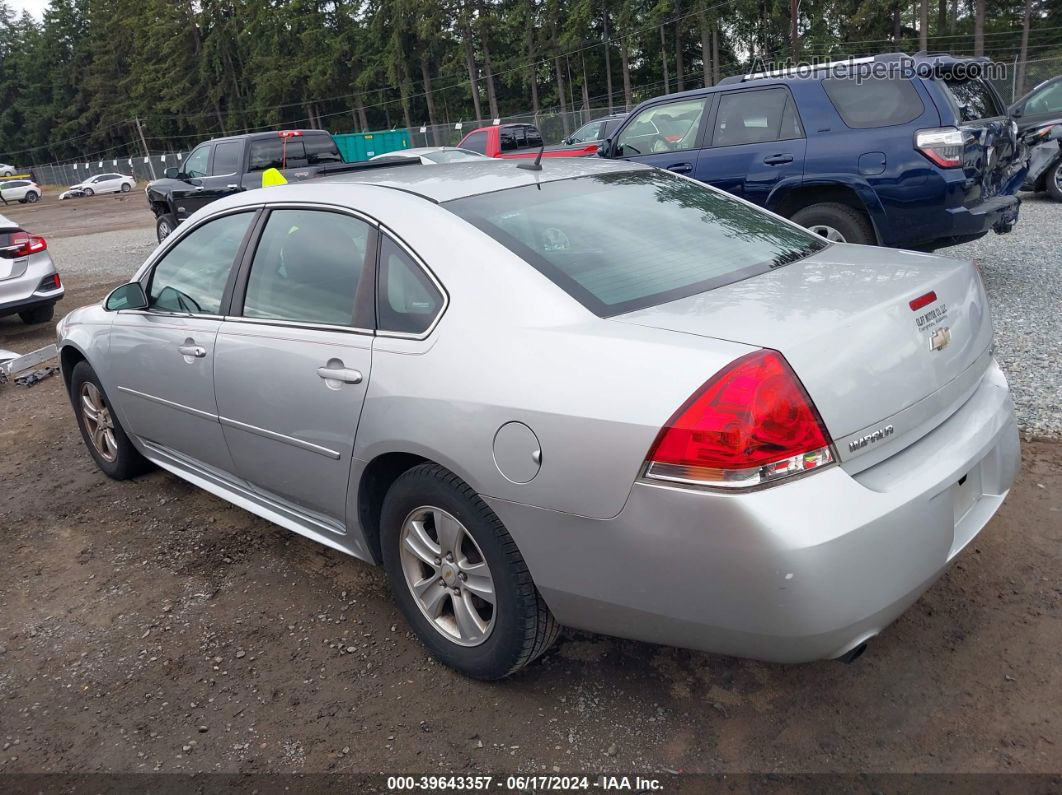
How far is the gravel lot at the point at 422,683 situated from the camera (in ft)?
7.60

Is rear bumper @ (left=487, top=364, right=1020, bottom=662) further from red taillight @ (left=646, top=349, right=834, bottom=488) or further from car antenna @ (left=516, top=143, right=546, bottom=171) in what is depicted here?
car antenna @ (left=516, top=143, right=546, bottom=171)

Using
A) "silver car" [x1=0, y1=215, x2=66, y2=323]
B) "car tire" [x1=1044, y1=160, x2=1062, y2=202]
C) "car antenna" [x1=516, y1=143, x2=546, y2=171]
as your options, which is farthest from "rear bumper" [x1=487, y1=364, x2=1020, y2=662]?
"car tire" [x1=1044, y1=160, x2=1062, y2=202]

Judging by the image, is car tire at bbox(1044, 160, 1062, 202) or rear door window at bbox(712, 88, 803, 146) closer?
rear door window at bbox(712, 88, 803, 146)

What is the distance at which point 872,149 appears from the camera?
627 centimetres

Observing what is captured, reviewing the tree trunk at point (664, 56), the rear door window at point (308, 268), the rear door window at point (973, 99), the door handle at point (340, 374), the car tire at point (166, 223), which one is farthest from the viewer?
the tree trunk at point (664, 56)

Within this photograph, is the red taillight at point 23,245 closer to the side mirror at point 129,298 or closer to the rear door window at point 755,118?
the side mirror at point 129,298

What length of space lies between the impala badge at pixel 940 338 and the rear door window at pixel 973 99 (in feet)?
15.7

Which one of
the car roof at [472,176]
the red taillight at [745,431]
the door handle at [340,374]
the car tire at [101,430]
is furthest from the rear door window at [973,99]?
the car tire at [101,430]

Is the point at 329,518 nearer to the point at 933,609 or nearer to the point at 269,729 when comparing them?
the point at 269,729

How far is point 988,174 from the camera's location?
20.8 feet

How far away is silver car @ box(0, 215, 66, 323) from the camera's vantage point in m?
8.61

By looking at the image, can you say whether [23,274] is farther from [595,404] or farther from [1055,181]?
[1055,181]

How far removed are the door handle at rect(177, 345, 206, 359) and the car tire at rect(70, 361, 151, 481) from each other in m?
1.08

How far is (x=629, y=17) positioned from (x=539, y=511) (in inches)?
2249
